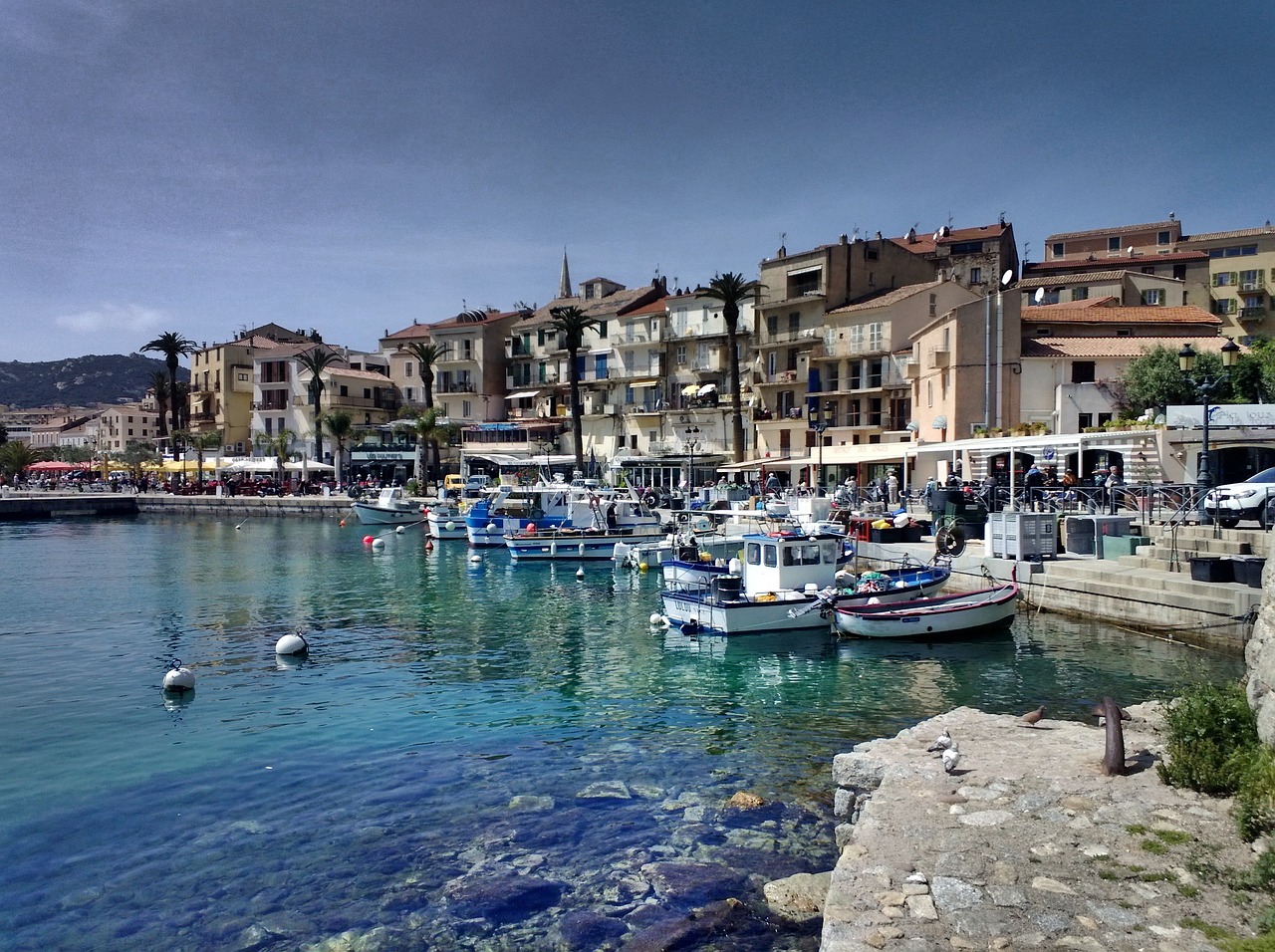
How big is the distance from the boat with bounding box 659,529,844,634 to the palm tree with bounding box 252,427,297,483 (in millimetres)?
61219

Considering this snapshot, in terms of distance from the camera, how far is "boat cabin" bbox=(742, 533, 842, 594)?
22.7 m

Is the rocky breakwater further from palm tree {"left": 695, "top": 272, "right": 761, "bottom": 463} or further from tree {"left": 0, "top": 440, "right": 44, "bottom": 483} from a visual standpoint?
tree {"left": 0, "top": 440, "right": 44, "bottom": 483}

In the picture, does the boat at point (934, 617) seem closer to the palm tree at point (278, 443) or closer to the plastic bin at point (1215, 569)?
the plastic bin at point (1215, 569)

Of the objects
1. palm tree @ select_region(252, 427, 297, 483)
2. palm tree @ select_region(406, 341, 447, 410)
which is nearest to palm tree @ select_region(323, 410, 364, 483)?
palm tree @ select_region(252, 427, 297, 483)

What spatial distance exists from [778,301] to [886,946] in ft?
187

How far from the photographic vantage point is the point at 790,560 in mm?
22734

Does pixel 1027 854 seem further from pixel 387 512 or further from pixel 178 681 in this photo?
pixel 387 512

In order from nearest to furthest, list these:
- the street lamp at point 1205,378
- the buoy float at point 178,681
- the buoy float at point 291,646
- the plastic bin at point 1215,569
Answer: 1. the buoy float at point 178,681
2. the plastic bin at point 1215,569
3. the buoy float at point 291,646
4. the street lamp at point 1205,378

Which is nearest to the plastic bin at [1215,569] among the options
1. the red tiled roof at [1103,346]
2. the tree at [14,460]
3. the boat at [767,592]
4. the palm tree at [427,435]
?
the boat at [767,592]

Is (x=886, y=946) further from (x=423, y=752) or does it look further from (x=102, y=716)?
(x=102, y=716)

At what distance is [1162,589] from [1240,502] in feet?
13.9

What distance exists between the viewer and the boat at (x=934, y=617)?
20.7 m

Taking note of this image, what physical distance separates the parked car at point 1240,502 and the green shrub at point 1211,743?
54.6 ft

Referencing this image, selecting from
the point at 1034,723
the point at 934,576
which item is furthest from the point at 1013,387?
the point at 1034,723
